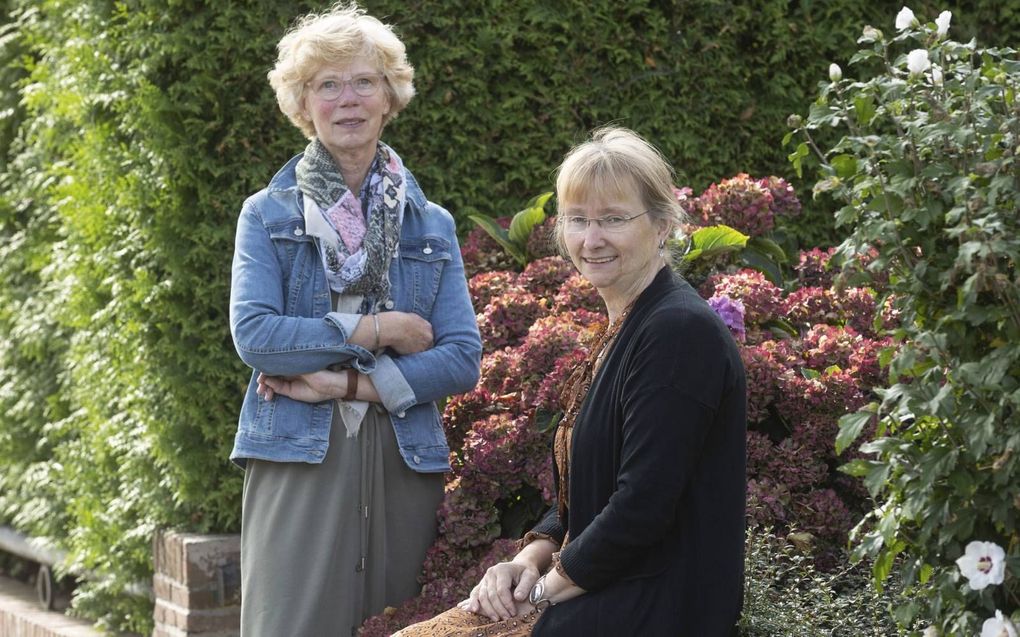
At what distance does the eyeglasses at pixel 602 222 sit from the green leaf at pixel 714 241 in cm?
157

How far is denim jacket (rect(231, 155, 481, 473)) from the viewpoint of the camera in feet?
12.0

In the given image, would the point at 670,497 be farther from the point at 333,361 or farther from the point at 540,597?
the point at 333,361

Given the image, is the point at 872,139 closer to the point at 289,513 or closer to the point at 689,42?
the point at 289,513

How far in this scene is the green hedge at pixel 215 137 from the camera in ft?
16.6

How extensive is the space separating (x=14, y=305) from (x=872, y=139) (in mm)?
5613

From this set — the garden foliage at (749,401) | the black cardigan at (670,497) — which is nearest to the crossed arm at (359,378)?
the garden foliage at (749,401)

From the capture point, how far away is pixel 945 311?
249cm

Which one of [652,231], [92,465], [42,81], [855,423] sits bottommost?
[92,465]

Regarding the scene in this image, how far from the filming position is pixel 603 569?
2816mm

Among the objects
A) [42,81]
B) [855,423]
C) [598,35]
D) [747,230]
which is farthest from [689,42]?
[855,423]

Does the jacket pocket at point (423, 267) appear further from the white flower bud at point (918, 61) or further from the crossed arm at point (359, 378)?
the white flower bud at point (918, 61)

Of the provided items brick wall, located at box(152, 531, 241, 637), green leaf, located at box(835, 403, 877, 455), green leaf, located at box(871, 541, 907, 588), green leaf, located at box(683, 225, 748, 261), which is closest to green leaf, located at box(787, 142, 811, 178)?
green leaf, located at box(835, 403, 877, 455)

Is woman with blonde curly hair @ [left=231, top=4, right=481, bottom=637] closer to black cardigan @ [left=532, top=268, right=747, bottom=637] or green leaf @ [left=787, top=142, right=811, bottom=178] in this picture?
black cardigan @ [left=532, top=268, right=747, bottom=637]

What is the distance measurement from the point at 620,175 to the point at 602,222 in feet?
0.37
